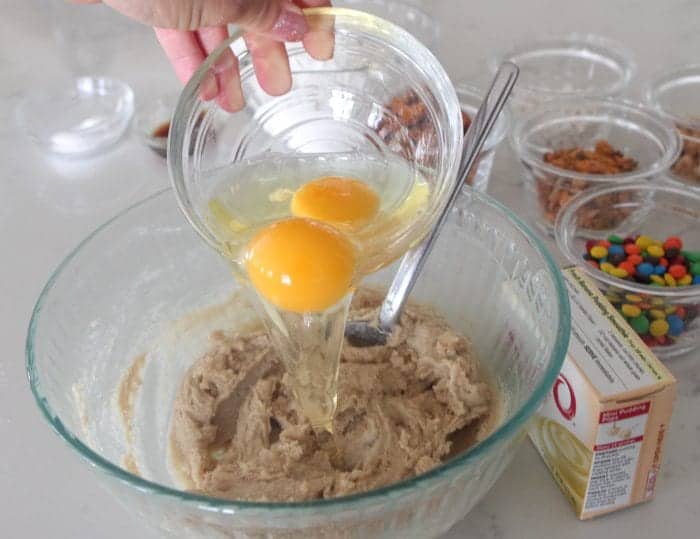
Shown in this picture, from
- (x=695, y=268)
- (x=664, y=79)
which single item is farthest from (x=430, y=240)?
(x=664, y=79)

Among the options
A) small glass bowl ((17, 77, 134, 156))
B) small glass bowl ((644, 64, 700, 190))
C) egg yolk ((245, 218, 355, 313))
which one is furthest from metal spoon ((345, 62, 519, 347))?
small glass bowl ((17, 77, 134, 156))

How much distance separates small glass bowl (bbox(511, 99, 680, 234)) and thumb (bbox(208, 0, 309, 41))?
599mm

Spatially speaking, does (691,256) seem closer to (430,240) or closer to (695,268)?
(695,268)

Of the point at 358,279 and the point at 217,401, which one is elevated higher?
the point at 358,279

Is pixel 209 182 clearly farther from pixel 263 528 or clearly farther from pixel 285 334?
pixel 263 528

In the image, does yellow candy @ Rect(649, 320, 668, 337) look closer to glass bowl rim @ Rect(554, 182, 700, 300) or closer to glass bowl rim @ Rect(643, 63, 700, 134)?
glass bowl rim @ Rect(554, 182, 700, 300)

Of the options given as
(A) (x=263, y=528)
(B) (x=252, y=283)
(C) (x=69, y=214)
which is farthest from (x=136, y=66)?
(A) (x=263, y=528)

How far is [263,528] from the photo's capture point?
2.44ft

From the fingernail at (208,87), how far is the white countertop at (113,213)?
507 millimetres

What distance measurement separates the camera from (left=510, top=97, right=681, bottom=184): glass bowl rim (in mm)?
1351

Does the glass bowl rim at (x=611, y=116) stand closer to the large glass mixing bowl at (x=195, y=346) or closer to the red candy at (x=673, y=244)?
the red candy at (x=673, y=244)

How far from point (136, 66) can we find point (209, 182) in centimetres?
106

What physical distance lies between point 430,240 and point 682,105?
3.08ft

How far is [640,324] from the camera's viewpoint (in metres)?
1.11
